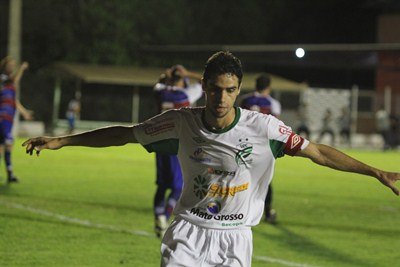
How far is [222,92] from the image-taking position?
18.6 ft

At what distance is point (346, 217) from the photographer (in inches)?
589

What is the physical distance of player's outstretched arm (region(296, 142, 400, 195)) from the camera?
5.82 metres

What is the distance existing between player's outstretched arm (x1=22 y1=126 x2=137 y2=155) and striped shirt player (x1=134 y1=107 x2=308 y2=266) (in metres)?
0.24

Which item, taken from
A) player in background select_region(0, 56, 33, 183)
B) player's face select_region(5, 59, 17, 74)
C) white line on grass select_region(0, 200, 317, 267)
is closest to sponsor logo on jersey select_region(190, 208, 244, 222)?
white line on grass select_region(0, 200, 317, 267)

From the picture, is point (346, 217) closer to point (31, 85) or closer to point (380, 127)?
point (380, 127)

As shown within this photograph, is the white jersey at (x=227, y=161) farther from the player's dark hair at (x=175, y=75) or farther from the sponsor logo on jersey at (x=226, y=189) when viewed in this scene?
the player's dark hair at (x=175, y=75)

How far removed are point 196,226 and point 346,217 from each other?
9.43m

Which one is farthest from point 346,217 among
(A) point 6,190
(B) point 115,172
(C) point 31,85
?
(C) point 31,85

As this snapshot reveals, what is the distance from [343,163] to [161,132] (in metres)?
1.19

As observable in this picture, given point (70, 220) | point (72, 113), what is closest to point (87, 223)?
point (70, 220)

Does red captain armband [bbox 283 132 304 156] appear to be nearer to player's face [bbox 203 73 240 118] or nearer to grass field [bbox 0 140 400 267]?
player's face [bbox 203 73 240 118]

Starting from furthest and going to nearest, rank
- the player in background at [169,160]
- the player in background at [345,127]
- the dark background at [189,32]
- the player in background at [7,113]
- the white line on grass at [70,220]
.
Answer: the dark background at [189,32] < the player in background at [345,127] < the player in background at [7,113] < the white line on grass at [70,220] < the player in background at [169,160]

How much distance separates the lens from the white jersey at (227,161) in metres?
5.86

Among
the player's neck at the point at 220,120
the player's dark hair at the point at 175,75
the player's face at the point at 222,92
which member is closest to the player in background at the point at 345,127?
the player's dark hair at the point at 175,75
